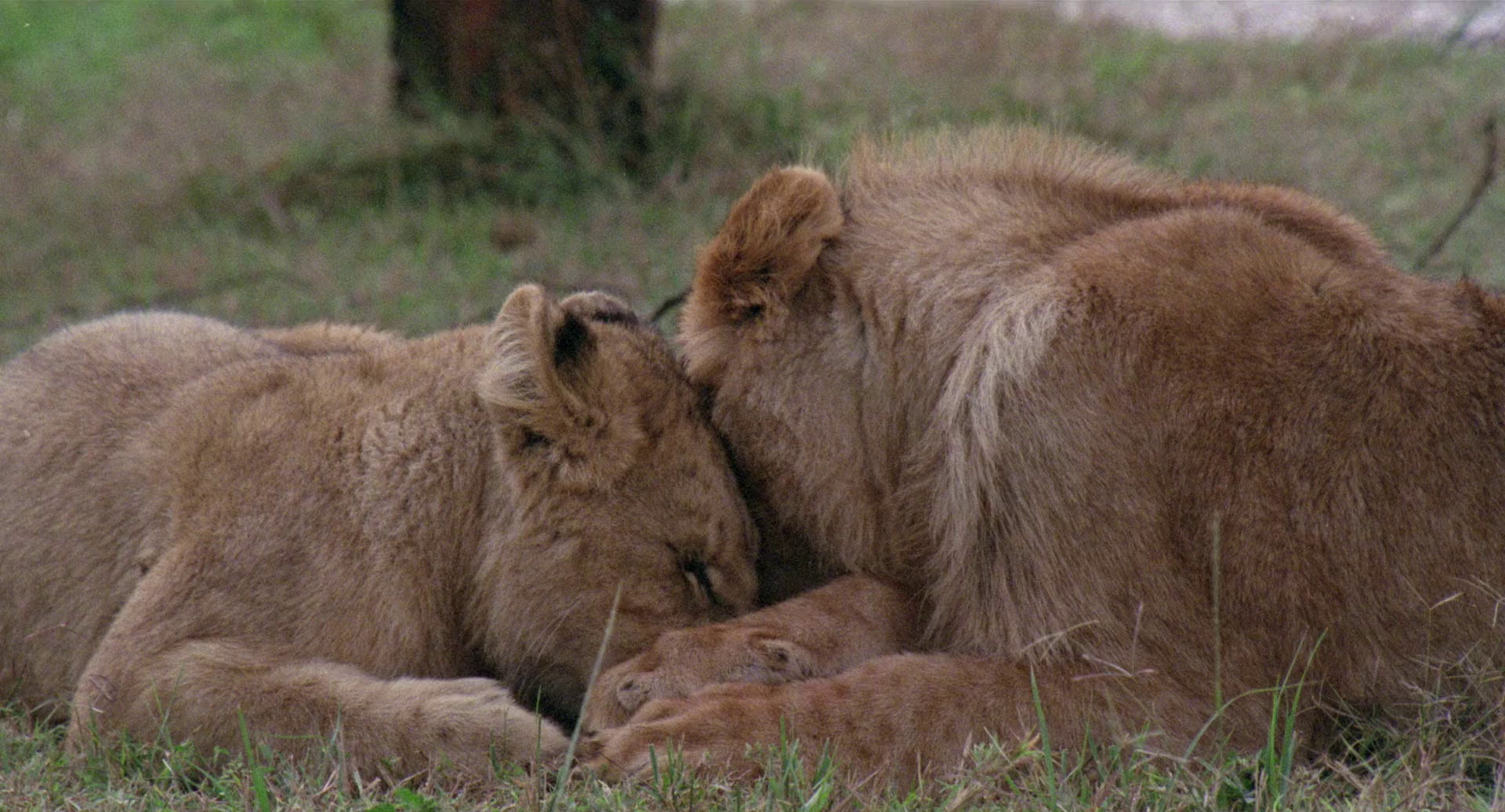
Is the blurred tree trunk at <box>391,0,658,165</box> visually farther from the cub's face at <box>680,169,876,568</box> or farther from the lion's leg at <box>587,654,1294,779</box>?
the lion's leg at <box>587,654,1294,779</box>

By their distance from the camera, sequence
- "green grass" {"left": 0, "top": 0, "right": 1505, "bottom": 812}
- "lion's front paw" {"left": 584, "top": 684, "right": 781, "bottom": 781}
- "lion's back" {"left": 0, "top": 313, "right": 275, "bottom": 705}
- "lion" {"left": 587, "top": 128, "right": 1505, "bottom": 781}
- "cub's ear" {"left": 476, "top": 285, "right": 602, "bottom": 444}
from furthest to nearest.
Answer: "green grass" {"left": 0, "top": 0, "right": 1505, "bottom": 812}
"lion's back" {"left": 0, "top": 313, "right": 275, "bottom": 705}
"cub's ear" {"left": 476, "top": 285, "right": 602, "bottom": 444}
"lion" {"left": 587, "top": 128, "right": 1505, "bottom": 781}
"lion's front paw" {"left": 584, "top": 684, "right": 781, "bottom": 781}

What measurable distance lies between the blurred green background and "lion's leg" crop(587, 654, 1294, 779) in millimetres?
3378

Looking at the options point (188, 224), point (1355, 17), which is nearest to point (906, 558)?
point (188, 224)

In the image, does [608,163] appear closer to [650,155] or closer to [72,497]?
[650,155]

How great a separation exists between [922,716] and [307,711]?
118cm

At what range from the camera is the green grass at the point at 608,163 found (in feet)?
23.3

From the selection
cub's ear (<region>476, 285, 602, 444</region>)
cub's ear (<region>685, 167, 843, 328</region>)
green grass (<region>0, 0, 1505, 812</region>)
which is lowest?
green grass (<region>0, 0, 1505, 812</region>)

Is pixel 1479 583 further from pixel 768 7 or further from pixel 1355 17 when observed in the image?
pixel 768 7

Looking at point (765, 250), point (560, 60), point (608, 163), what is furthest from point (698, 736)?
point (560, 60)

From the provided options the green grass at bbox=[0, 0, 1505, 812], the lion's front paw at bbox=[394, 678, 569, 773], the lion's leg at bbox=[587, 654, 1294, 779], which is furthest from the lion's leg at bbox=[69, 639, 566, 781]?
the green grass at bbox=[0, 0, 1505, 812]

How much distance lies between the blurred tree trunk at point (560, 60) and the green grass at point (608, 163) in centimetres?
16

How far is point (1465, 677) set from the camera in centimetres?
312

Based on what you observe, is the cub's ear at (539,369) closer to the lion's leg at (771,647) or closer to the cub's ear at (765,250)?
the cub's ear at (765,250)

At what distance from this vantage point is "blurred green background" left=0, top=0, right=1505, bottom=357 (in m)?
7.13
